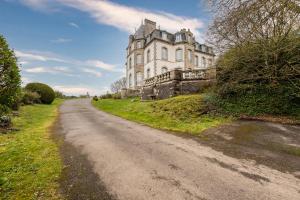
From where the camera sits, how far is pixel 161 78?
20.5 metres

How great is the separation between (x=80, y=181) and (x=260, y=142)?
6.70 meters

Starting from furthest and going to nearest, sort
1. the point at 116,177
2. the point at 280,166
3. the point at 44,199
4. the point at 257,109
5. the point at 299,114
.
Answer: the point at 257,109
the point at 299,114
the point at 280,166
the point at 116,177
the point at 44,199

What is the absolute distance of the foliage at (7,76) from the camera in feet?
24.5

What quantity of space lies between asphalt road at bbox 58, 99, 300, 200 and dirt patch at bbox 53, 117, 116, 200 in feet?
0.44

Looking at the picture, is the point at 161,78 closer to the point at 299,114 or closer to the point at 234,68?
the point at 234,68

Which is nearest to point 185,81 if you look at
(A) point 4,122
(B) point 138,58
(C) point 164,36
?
(A) point 4,122

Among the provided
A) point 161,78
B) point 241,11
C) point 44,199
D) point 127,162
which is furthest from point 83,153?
point 161,78

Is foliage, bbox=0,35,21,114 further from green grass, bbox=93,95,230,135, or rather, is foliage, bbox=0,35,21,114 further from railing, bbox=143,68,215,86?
railing, bbox=143,68,215,86

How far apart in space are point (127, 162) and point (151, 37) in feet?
107

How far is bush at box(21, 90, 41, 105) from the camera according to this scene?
71.9ft

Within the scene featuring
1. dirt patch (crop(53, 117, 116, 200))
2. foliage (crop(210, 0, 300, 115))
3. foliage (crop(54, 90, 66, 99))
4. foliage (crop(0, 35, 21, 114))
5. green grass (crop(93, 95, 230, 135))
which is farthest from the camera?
foliage (crop(54, 90, 66, 99))

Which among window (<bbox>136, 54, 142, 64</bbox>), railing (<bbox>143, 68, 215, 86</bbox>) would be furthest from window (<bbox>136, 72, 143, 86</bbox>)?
railing (<bbox>143, 68, 215, 86</bbox>)

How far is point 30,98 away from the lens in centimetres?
2336

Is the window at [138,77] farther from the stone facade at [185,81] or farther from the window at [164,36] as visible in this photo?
the stone facade at [185,81]
